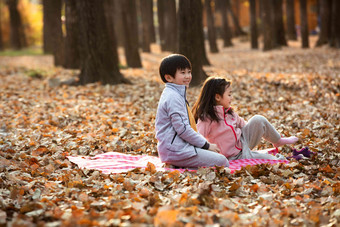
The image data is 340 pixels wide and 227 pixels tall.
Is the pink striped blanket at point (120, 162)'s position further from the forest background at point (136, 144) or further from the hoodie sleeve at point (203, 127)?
the hoodie sleeve at point (203, 127)

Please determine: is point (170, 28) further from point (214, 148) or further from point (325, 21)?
point (214, 148)

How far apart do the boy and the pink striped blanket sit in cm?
17

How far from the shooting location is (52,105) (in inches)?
317

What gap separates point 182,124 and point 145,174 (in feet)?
2.22

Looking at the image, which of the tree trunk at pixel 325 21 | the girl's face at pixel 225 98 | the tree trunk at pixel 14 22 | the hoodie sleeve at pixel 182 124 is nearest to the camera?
the hoodie sleeve at pixel 182 124

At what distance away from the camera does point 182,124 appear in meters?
4.09

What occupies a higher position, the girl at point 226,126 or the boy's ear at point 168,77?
the boy's ear at point 168,77

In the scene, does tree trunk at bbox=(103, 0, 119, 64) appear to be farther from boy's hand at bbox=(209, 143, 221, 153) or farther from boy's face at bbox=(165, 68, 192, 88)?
A: boy's hand at bbox=(209, 143, 221, 153)

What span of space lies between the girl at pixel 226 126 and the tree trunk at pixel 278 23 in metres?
16.3

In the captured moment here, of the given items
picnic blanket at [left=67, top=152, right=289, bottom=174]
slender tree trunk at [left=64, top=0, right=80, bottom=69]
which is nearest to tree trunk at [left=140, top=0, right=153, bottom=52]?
slender tree trunk at [left=64, top=0, right=80, bottom=69]

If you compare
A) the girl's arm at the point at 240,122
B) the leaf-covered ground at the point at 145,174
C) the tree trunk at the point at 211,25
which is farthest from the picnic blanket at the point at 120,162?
the tree trunk at the point at 211,25

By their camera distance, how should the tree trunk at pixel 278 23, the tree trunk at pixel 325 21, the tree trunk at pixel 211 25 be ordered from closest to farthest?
the tree trunk at pixel 325 21, the tree trunk at pixel 278 23, the tree trunk at pixel 211 25

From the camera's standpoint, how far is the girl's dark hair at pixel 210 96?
4.45m

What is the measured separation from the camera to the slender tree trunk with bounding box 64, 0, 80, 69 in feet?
40.4
